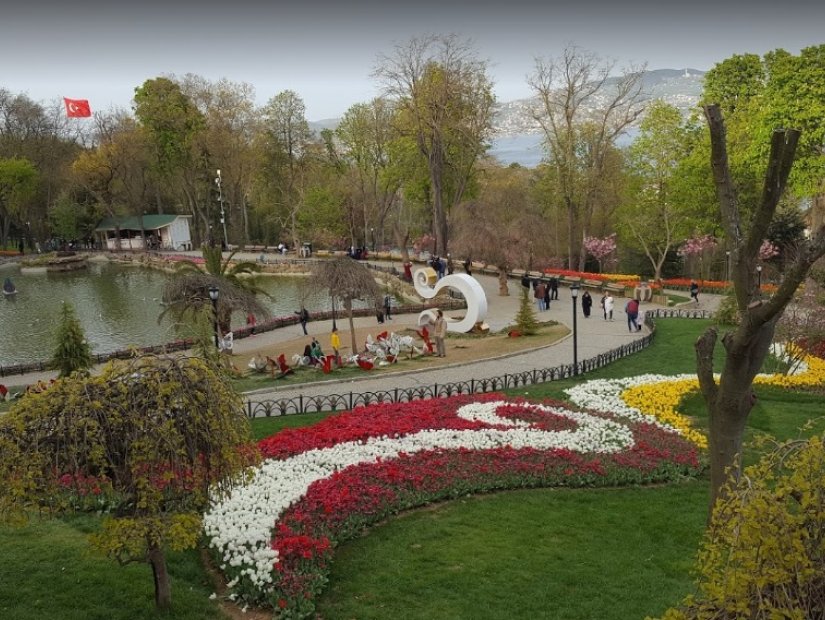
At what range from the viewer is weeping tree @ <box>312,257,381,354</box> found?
2375cm

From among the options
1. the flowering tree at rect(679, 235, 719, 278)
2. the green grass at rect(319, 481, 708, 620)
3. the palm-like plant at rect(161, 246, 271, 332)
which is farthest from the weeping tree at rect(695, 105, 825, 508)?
the flowering tree at rect(679, 235, 719, 278)

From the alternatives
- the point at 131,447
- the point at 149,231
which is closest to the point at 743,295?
the point at 131,447

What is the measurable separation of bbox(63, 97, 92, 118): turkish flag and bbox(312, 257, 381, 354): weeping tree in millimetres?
58128

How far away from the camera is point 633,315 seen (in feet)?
87.4

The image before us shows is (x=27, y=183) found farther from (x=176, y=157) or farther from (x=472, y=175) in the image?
(x=472, y=175)

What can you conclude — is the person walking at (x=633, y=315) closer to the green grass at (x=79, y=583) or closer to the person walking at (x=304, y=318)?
the person walking at (x=304, y=318)

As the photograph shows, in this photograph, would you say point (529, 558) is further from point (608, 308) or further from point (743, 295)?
point (608, 308)

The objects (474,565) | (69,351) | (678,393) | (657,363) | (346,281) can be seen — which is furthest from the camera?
(346,281)

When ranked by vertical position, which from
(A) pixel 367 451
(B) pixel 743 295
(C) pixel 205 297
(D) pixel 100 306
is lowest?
(A) pixel 367 451

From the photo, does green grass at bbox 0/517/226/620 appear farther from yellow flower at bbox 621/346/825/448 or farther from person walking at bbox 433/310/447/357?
person walking at bbox 433/310/447/357

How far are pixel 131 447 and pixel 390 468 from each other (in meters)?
5.72

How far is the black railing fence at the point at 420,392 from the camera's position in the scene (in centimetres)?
1689

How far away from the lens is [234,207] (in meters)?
71.2

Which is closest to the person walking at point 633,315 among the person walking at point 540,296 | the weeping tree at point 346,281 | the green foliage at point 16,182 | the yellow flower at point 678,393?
the person walking at point 540,296
